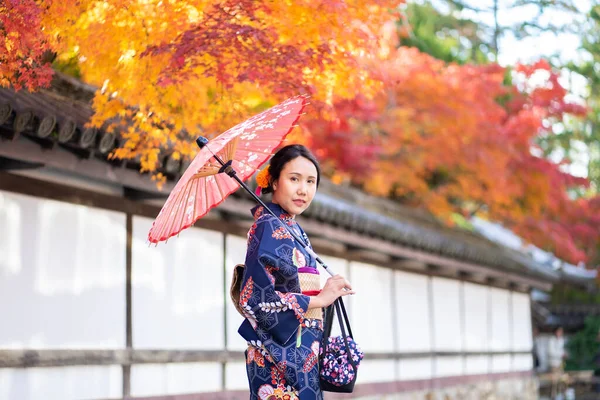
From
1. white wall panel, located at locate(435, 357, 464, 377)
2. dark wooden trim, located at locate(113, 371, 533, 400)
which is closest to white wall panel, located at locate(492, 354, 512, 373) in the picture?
dark wooden trim, located at locate(113, 371, 533, 400)

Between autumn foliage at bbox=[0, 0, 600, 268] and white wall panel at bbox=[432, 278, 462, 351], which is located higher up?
autumn foliage at bbox=[0, 0, 600, 268]

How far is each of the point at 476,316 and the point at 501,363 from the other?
234 cm

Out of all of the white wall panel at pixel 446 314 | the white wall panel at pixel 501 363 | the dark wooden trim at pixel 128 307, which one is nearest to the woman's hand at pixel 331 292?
the dark wooden trim at pixel 128 307

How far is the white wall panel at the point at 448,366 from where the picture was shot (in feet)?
54.0

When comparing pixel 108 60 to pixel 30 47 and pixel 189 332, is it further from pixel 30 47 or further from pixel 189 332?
pixel 189 332

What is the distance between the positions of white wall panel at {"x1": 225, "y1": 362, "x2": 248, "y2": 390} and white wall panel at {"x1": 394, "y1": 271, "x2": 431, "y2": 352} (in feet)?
15.6

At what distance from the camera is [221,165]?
446 cm

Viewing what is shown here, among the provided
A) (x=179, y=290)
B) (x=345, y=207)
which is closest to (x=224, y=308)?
(x=179, y=290)

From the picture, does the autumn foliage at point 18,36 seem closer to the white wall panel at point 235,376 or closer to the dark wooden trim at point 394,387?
the dark wooden trim at point 394,387

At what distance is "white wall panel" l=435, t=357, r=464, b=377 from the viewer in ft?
54.0

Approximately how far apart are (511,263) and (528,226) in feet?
4.31

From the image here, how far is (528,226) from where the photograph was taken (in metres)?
20.5

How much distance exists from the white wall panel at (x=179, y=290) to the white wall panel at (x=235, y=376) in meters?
0.32

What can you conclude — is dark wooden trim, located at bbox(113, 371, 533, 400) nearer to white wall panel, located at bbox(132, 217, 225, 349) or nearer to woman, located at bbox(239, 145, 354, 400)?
white wall panel, located at bbox(132, 217, 225, 349)
